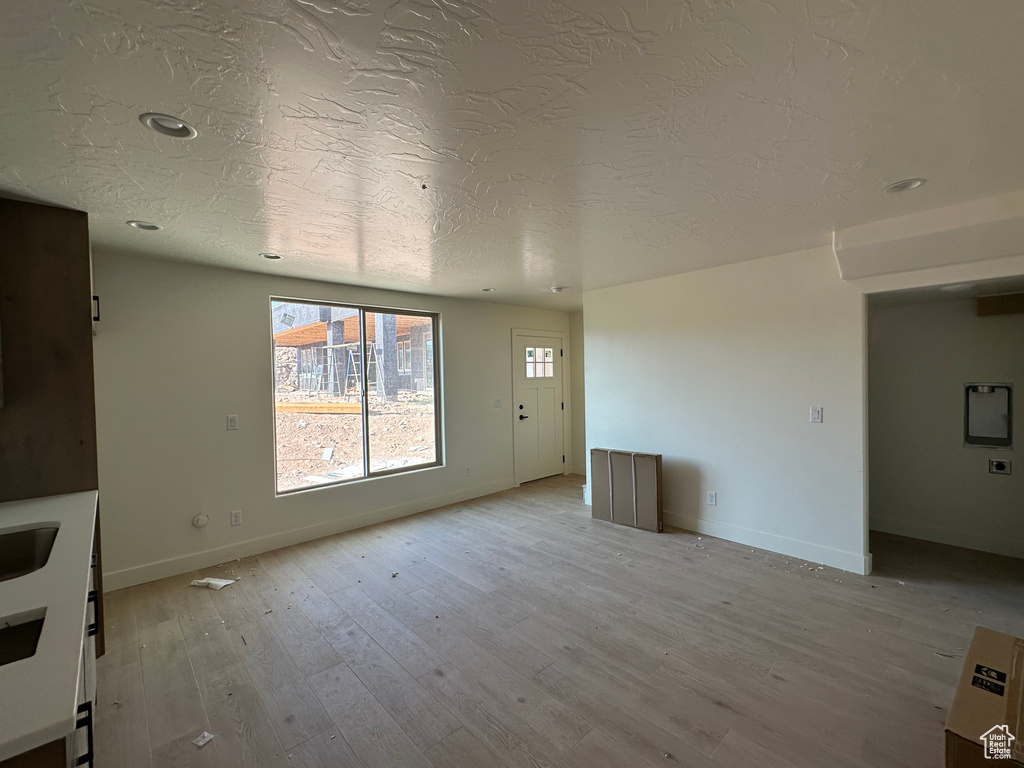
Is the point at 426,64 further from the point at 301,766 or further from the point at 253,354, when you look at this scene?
the point at 253,354

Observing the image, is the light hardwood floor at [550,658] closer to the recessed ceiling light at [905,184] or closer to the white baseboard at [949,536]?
the white baseboard at [949,536]

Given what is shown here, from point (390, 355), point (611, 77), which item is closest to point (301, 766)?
point (611, 77)

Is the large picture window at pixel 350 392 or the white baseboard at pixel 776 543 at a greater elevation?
the large picture window at pixel 350 392

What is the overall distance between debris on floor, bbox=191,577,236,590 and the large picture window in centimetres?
87

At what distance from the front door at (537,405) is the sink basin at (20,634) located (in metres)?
4.81

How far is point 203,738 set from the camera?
5.92 feet

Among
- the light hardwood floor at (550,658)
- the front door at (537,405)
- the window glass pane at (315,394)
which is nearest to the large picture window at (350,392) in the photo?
the window glass pane at (315,394)

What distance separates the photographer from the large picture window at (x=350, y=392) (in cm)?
398

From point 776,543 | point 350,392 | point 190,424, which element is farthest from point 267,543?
point 776,543

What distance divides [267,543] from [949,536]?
5.72 metres

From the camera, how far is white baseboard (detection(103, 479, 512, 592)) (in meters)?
3.15

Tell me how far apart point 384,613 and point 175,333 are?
2.60 m

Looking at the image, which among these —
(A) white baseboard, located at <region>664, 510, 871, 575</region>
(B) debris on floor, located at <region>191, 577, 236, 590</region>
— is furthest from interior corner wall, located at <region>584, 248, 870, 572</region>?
(B) debris on floor, located at <region>191, 577, 236, 590</region>

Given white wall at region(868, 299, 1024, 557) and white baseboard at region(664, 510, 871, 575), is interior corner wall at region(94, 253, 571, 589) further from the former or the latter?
white wall at region(868, 299, 1024, 557)
